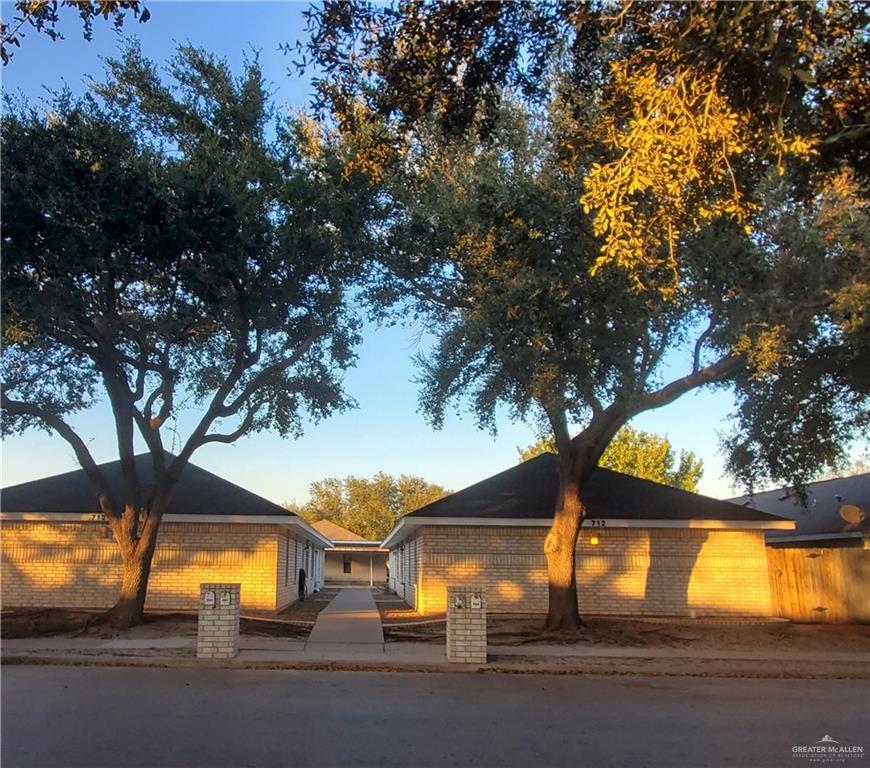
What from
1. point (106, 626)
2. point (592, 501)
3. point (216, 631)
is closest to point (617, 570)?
point (592, 501)

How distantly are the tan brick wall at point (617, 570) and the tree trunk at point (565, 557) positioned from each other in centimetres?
456

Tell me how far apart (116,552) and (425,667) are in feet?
38.1

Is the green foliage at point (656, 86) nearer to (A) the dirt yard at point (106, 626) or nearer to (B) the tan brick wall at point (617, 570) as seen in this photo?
(A) the dirt yard at point (106, 626)

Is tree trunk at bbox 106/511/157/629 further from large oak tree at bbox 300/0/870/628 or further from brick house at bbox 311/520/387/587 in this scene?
brick house at bbox 311/520/387/587

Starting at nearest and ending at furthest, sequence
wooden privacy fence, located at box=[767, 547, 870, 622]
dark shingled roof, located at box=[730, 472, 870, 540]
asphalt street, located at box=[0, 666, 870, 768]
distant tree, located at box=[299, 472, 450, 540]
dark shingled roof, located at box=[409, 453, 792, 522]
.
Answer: asphalt street, located at box=[0, 666, 870, 768]
wooden privacy fence, located at box=[767, 547, 870, 622]
dark shingled roof, located at box=[409, 453, 792, 522]
dark shingled roof, located at box=[730, 472, 870, 540]
distant tree, located at box=[299, 472, 450, 540]

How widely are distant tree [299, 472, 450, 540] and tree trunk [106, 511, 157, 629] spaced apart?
55.5 meters

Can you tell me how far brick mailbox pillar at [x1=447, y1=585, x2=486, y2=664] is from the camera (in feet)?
41.0

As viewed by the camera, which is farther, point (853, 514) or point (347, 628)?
point (853, 514)

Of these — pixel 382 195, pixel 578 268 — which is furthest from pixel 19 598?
pixel 578 268

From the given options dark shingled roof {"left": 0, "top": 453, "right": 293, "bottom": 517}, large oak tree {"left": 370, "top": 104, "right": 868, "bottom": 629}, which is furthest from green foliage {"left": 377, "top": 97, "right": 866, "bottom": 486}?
dark shingled roof {"left": 0, "top": 453, "right": 293, "bottom": 517}

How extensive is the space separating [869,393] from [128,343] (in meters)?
15.4

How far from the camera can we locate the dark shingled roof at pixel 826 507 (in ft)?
85.9

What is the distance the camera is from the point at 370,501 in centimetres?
7412

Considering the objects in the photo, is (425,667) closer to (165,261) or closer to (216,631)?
(216,631)
